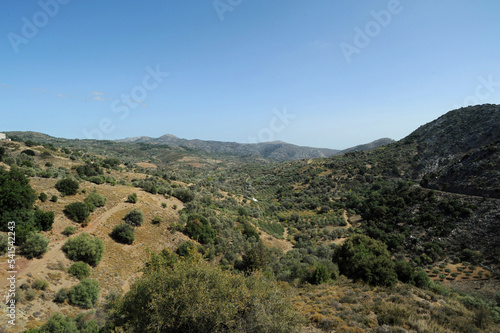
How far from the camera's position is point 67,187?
2231 cm

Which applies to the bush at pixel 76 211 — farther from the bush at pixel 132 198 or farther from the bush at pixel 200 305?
the bush at pixel 200 305

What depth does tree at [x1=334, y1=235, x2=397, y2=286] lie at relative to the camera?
15589 millimetres

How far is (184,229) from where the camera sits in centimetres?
2483

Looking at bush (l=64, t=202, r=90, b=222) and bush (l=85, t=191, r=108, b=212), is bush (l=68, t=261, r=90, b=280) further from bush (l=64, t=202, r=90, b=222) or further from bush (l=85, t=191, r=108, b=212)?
bush (l=85, t=191, r=108, b=212)

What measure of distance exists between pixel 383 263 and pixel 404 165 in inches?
2008

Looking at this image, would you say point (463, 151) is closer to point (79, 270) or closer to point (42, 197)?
point (79, 270)

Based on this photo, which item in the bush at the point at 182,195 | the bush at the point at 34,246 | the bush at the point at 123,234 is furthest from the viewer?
the bush at the point at 182,195

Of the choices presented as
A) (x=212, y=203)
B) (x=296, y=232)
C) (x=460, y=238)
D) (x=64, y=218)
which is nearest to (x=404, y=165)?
(x=460, y=238)

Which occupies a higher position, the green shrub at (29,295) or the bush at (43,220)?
the bush at (43,220)

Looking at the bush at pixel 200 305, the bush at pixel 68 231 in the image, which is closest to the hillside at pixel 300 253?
the bush at pixel 200 305

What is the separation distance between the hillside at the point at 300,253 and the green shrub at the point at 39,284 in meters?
0.09

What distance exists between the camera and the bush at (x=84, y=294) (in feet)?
42.5

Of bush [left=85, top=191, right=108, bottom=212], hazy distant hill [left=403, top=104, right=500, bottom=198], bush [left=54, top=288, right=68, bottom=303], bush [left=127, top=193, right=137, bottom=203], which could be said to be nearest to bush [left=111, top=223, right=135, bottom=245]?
bush [left=85, top=191, right=108, bottom=212]

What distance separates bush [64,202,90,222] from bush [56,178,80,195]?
118 inches
